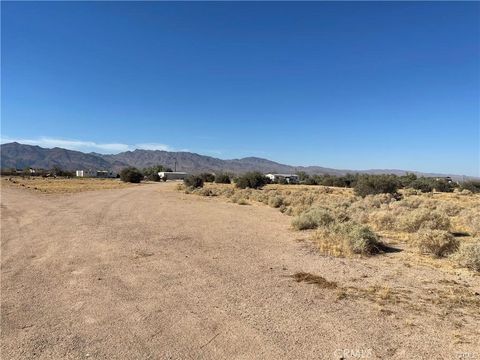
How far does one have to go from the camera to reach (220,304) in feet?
26.2

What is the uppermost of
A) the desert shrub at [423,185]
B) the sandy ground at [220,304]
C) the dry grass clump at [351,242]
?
the desert shrub at [423,185]

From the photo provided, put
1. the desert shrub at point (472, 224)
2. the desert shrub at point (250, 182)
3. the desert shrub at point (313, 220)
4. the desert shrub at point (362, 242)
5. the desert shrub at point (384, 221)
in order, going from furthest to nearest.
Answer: the desert shrub at point (250, 182)
the desert shrub at point (384, 221)
the desert shrub at point (313, 220)
the desert shrub at point (472, 224)
the desert shrub at point (362, 242)

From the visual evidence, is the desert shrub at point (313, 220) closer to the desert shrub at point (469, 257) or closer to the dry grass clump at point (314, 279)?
the desert shrub at point (469, 257)

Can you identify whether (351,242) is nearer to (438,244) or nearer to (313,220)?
(438,244)

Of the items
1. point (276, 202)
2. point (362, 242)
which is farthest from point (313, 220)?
point (276, 202)

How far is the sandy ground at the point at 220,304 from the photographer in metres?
6.06

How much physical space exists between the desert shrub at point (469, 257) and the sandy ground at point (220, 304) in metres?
0.42

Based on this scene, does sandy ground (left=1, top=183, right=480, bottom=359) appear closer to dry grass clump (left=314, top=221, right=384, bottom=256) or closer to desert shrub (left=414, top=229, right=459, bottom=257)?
dry grass clump (left=314, top=221, right=384, bottom=256)

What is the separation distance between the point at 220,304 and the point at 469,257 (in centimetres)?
672

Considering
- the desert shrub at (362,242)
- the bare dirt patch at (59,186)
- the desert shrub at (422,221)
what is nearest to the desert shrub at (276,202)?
the desert shrub at (422,221)

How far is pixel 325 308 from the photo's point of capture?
771 centimetres

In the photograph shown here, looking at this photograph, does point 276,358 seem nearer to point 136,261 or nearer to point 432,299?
point 432,299

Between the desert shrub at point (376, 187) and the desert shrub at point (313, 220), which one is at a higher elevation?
the desert shrub at point (376, 187)

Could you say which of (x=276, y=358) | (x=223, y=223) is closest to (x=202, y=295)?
(x=276, y=358)
